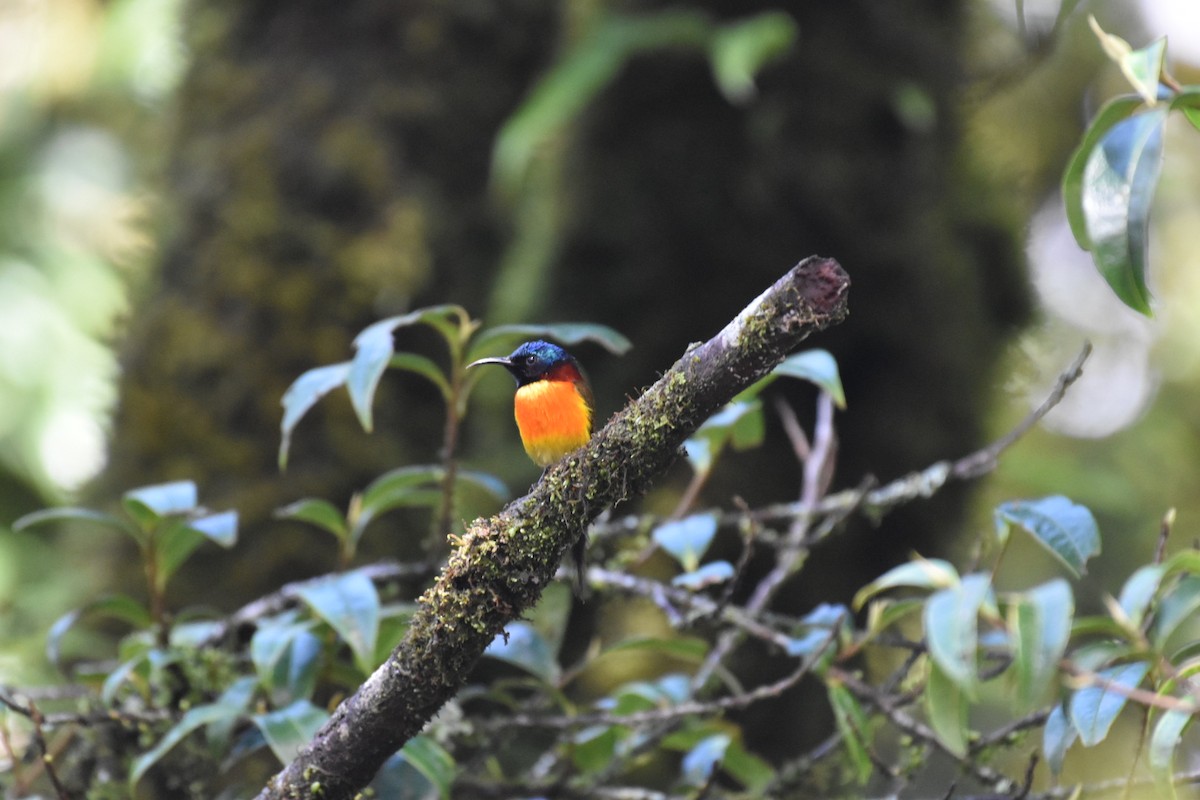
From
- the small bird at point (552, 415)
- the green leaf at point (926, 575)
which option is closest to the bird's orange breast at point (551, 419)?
the small bird at point (552, 415)

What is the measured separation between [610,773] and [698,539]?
610mm

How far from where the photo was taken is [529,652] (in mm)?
2322

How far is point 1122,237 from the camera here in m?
1.53

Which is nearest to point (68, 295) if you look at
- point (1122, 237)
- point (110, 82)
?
point (110, 82)

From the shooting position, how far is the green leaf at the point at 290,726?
6.44 ft

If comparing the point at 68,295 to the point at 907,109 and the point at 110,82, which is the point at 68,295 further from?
the point at 907,109

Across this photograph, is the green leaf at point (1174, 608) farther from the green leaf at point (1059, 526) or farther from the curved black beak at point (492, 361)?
the curved black beak at point (492, 361)

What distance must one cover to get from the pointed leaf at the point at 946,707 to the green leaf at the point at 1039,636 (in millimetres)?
147

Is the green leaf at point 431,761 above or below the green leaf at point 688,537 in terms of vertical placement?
below

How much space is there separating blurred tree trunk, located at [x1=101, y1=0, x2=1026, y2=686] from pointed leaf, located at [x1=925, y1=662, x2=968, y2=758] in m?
2.78

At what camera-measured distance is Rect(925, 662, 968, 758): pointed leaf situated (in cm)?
Result: 150

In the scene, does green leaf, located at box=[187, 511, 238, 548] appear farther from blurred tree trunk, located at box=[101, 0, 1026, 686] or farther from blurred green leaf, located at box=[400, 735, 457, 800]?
blurred tree trunk, located at box=[101, 0, 1026, 686]

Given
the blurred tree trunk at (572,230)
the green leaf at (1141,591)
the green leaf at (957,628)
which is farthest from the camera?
the blurred tree trunk at (572,230)

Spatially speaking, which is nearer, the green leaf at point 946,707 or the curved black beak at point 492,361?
the green leaf at point 946,707
